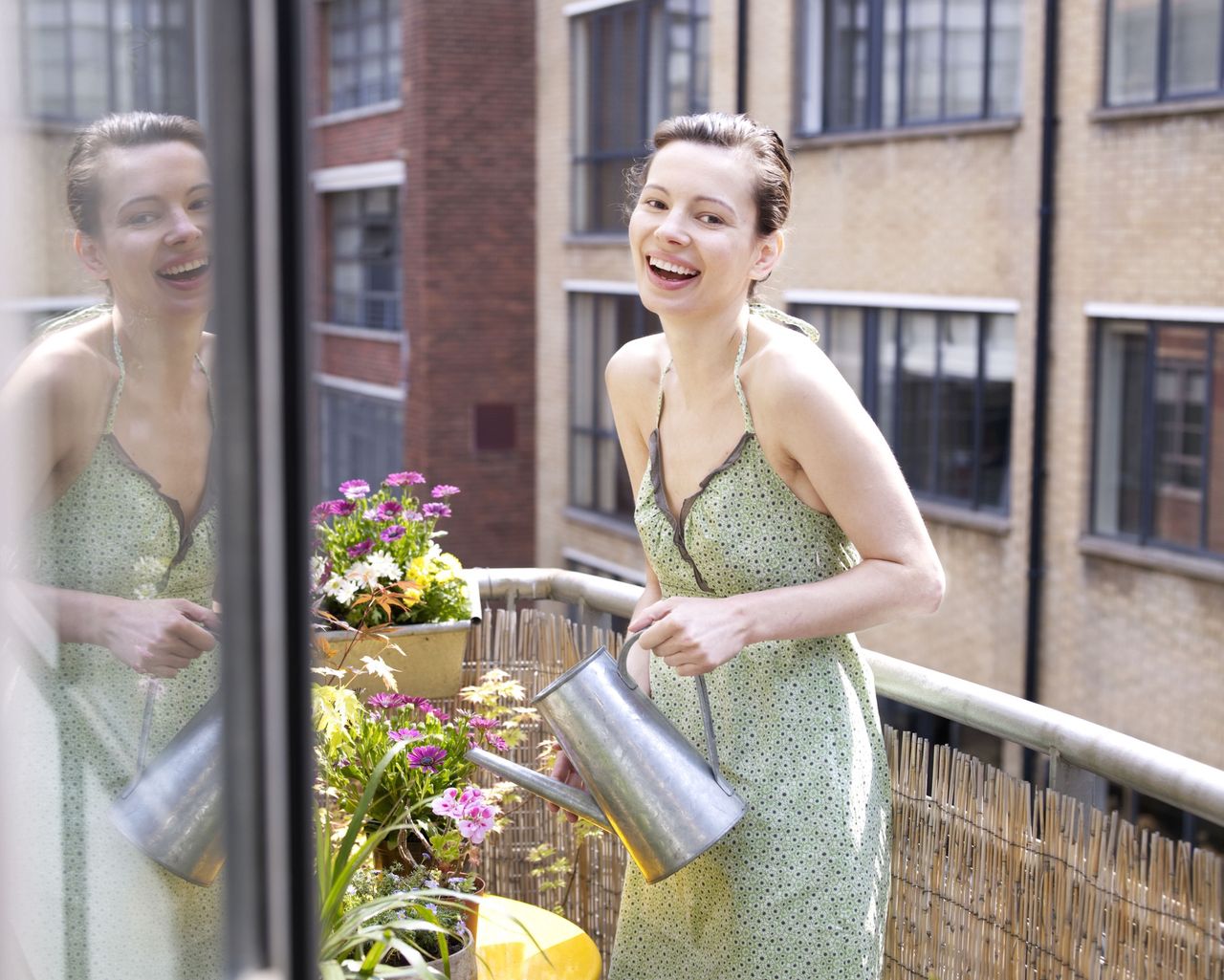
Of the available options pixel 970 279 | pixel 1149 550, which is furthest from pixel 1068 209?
pixel 1149 550

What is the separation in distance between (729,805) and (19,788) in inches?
41.6

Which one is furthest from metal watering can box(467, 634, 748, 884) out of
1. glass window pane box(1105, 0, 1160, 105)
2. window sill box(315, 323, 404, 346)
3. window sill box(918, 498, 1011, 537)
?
window sill box(315, 323, 404, 346)

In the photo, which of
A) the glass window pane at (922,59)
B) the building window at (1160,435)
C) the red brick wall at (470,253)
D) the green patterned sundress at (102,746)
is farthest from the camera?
the red brick wall at (470,253)

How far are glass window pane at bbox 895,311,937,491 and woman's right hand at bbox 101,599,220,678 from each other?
34.6 feet

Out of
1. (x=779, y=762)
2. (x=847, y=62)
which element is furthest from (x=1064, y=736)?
(x=847, y=62)

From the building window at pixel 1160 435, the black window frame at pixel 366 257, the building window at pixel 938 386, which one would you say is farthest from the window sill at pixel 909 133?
the black window frame at pixel 366 257

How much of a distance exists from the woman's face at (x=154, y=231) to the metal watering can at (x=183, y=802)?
0.69 ft

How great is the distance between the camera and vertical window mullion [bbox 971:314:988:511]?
10.8 metres

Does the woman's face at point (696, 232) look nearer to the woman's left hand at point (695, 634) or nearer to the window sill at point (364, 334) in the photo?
the woman's left hand at point (695, 634)

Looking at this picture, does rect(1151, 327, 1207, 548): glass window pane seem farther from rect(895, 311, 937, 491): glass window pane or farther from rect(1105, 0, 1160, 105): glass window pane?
rect(895, 311, 937, 491): glass window pane

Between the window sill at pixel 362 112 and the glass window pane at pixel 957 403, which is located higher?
the window sill at pixel 362 112

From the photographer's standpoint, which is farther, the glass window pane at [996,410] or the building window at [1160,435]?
the glass window pane at [996,410]

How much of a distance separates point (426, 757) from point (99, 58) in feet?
4.37

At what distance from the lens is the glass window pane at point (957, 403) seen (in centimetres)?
1092
